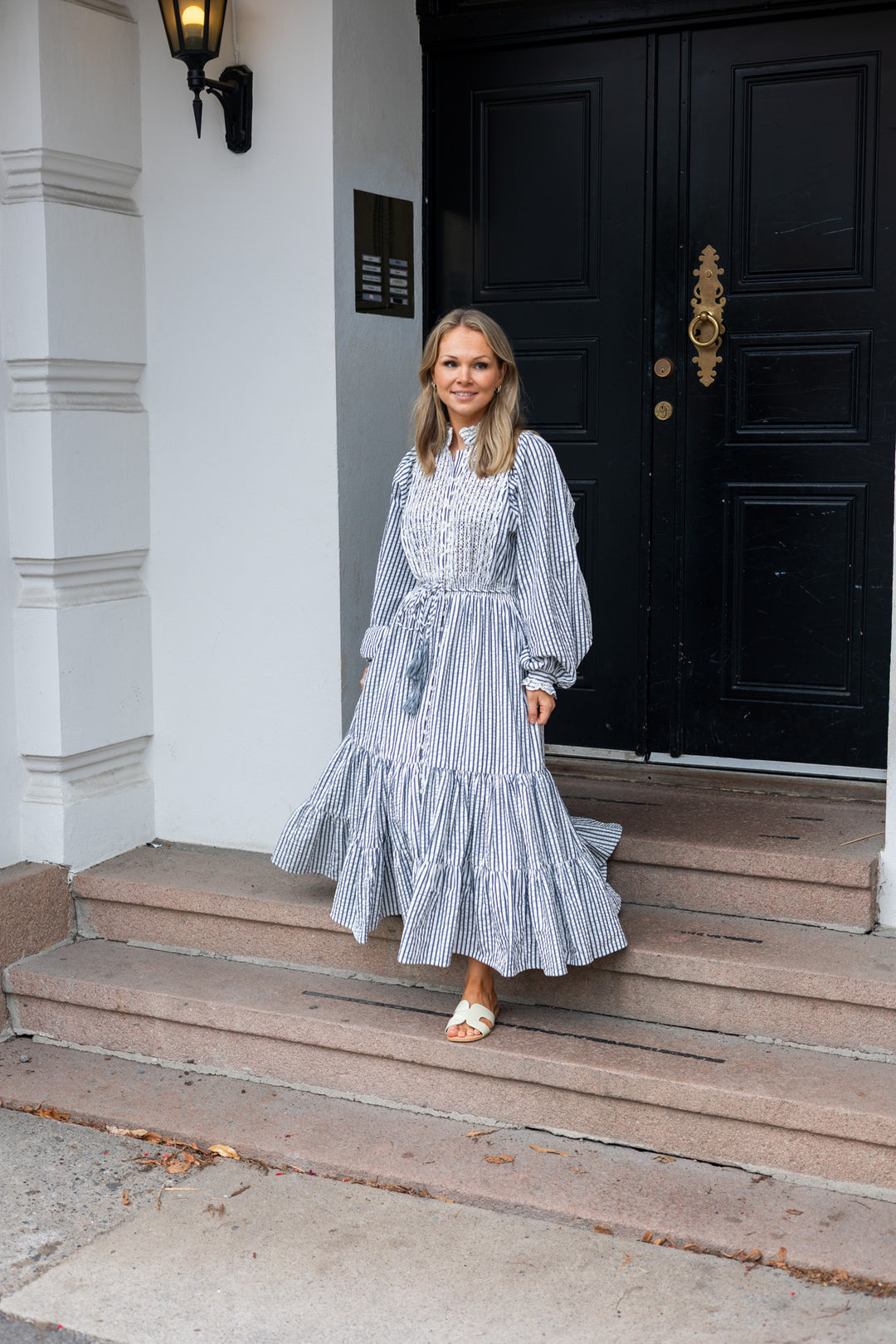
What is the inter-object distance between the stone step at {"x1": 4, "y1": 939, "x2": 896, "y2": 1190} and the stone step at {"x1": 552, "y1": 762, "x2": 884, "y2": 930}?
0.43 metres

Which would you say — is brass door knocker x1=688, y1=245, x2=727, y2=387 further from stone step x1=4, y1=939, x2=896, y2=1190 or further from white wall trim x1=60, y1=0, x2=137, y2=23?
stone step x1=4, y1=939, x2=896, y2=1190

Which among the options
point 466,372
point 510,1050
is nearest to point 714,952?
point 510,1050

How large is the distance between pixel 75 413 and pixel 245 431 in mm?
495

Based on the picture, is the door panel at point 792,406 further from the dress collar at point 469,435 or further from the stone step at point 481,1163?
the stone step at point 481,1163

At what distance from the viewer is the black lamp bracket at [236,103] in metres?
4.20

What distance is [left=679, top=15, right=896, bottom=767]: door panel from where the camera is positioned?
14.0 ft

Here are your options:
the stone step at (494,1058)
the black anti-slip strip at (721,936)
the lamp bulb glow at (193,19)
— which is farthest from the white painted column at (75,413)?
the black anti-slip strip at (721,936)

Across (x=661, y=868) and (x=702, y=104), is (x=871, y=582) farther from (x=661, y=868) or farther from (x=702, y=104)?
(x=702, y=104)

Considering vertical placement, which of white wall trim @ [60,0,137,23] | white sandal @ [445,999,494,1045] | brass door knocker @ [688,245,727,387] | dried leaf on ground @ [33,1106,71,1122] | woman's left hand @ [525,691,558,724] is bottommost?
dried leaf on ground @ [33,1106,71,1122]

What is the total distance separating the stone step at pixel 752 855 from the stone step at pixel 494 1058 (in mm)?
435

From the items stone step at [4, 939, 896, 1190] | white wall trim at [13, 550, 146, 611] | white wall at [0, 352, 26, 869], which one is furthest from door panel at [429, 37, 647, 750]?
white wall at [0, 352, 26, 869]

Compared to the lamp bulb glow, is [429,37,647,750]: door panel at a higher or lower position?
lower

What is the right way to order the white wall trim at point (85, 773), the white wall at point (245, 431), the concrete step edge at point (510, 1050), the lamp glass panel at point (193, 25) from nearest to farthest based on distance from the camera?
the concrete step edge at point (510, 1050) → the lamp glass panel at point (193, 25) → the white wall at point (245, 431) → the white wall trim at point (85, 773)

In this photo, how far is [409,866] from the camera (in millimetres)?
3682
